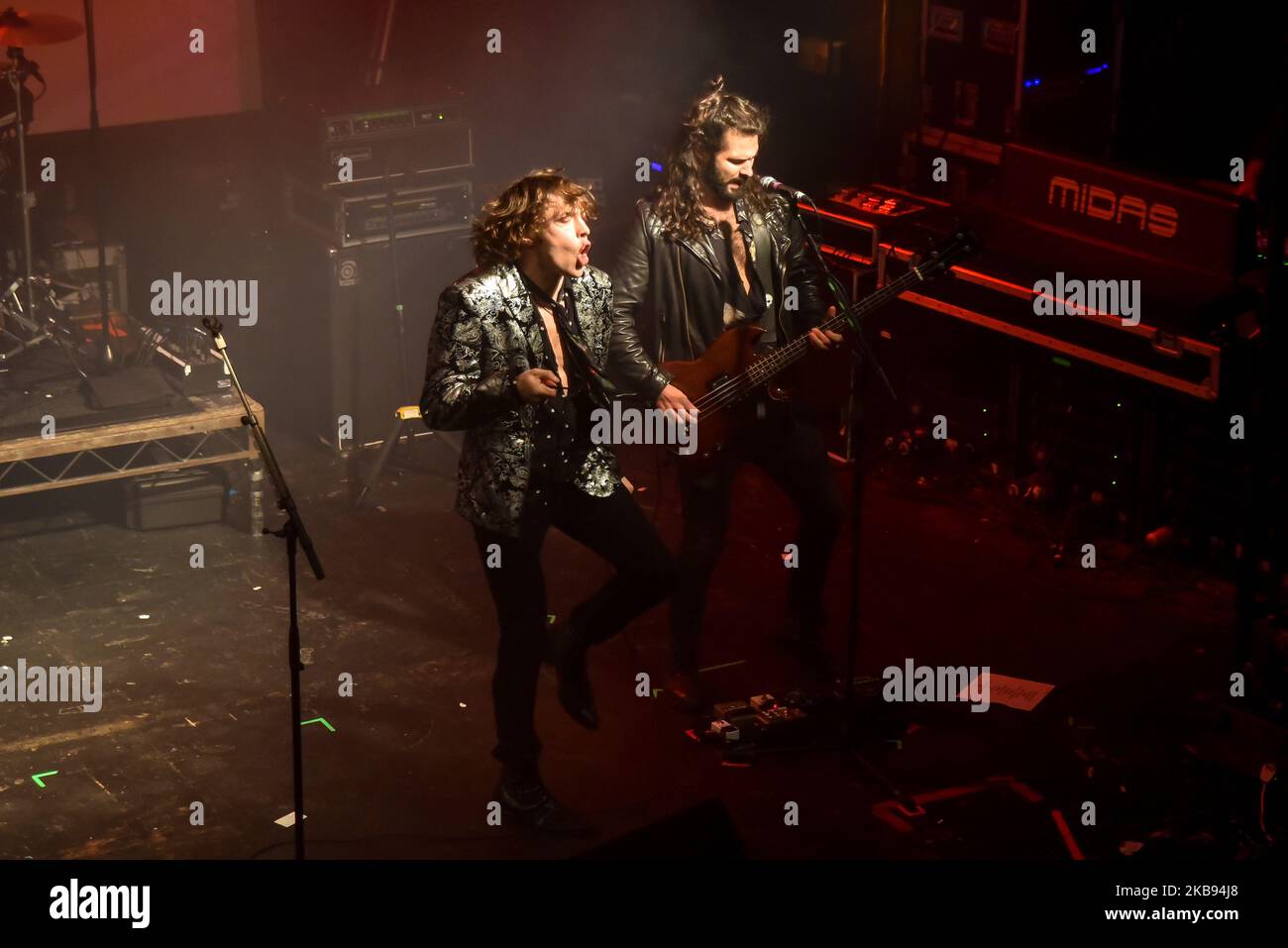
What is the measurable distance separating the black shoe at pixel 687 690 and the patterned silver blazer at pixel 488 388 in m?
1.20

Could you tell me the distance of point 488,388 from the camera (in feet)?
13.4

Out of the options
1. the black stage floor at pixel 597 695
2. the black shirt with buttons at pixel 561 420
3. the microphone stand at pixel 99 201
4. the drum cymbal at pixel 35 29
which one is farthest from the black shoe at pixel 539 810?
the drum cymbal at pixel 35 29

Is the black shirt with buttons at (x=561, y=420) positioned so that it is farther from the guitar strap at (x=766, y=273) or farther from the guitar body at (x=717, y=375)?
the guitar strap at (x=766, y=273)

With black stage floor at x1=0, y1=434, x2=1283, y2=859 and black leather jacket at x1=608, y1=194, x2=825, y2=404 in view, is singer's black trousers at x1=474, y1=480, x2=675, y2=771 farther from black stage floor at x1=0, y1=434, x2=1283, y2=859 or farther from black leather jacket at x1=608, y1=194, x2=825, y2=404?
black leather jacket at x1=608, y1=194, x2=825, y2=404

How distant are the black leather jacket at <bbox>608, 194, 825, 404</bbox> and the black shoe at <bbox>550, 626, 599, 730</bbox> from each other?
82 cm

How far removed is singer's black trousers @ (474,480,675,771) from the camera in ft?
14.0

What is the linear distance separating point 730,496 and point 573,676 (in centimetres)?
87

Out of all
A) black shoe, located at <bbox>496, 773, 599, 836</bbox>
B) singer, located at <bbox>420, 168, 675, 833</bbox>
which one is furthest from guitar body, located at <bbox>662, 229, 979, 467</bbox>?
black shoe, located at <bbox>496, 773, 599, 836</bbox>

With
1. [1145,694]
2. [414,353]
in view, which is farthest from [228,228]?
[1145,694]

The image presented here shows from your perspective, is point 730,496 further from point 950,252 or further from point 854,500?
point 950,252

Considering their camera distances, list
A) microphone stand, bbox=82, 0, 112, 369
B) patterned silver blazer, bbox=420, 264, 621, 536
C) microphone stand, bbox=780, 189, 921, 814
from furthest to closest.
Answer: microphone stand, bbox=82, 0, 112, 369 → microphone stand, bbox=780, 189, 921, 814 → patterned silver blazer, bbox=420, 264, 621, 536

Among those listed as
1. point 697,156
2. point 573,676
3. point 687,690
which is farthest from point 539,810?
point 697,156

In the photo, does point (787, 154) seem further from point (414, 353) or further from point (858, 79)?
point (414, 353)

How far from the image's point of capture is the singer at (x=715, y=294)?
4.86 meters
